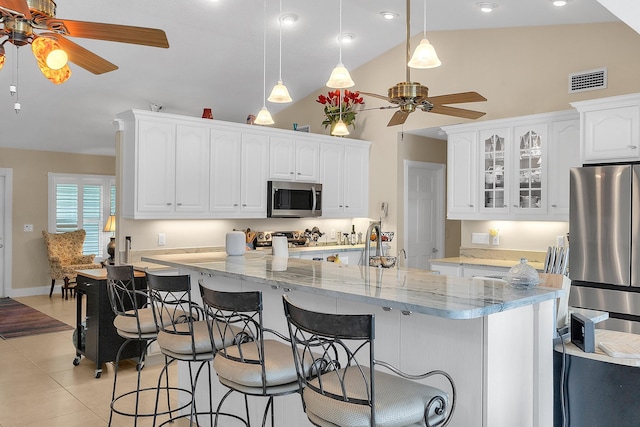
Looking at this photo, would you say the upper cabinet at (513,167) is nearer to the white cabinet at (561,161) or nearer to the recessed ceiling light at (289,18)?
the white cabinet at (561,161)

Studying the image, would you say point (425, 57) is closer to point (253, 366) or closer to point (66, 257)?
point (253, 366)

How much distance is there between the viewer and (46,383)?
166 inches

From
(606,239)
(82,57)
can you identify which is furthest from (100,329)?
(606,239)

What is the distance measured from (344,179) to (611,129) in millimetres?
3399

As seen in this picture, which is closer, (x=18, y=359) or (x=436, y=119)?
(x=18, y=359)

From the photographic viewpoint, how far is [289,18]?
17.4 ft

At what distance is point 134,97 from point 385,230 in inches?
142

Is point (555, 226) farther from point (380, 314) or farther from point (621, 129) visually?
point (380, 314)

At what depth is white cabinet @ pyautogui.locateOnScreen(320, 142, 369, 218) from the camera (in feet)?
22.2

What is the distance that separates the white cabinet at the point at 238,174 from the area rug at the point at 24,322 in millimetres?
2493

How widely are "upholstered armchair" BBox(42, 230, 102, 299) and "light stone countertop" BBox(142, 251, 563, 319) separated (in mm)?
5879

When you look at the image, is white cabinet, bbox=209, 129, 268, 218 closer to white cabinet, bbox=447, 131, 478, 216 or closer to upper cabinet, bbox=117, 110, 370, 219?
upper cabinet, bbox=117, 110, 370, 219

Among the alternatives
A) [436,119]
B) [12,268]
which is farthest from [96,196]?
[436,119]

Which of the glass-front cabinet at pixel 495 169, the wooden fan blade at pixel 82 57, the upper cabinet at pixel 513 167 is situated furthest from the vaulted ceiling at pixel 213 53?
the wooden fan blade at pixel 82 57
